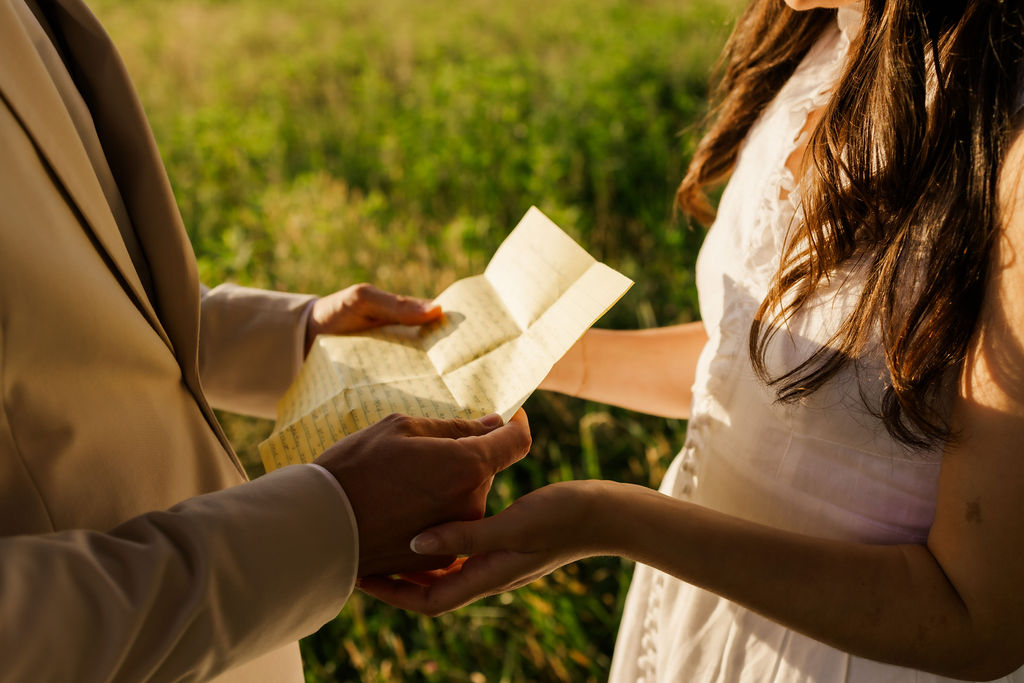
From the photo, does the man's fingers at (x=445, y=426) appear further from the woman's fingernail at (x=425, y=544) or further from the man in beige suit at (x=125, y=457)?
the woman's fingernail at (x=425, y=544)

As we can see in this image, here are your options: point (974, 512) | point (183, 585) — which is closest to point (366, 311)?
point (183, 585)

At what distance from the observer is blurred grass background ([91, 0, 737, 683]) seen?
8.89 ft

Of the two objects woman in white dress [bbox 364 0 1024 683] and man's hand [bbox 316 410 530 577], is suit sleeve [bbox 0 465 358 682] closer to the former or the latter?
man's hand [bbox 316 410 530 577]

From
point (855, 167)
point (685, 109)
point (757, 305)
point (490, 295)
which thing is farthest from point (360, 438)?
point (685, 109)

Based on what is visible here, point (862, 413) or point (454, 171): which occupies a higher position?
point (862, 413)

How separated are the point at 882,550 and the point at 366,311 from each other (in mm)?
1022

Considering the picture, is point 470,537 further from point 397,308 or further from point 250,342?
point 250,342

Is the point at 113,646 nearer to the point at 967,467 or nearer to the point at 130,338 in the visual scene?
the point at 130,338

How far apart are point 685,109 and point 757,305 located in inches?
175

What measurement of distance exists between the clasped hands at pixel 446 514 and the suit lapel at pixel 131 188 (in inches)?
13.5

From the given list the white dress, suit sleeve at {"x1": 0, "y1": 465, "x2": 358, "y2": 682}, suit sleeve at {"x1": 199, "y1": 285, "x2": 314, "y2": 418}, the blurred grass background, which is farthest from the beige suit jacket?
the blurred grass background

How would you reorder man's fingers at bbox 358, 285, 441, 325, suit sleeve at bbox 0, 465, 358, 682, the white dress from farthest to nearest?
man's fingers at bbox 358, 285, 441, 325 → the white dress → suit sleeve at bbox 0, 465, 358, 682

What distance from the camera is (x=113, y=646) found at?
2.87ft

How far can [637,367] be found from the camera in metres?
1.84
